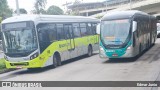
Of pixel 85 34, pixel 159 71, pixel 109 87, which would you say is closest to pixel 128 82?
pixel 109 87

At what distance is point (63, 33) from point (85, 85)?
9.04m

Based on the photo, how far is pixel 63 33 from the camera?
20.2m

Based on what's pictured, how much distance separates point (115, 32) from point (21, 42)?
552 cm

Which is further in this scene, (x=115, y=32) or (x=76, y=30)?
(x=76, y=30)

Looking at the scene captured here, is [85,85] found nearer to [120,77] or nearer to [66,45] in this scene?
[120,77]

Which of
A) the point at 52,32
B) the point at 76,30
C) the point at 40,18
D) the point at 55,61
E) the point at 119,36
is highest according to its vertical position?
the point at 40,18

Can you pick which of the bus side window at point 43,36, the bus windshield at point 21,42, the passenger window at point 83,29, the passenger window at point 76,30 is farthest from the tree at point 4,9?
the bus windshield at point 21,42

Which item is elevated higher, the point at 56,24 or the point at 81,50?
the point at 56,24

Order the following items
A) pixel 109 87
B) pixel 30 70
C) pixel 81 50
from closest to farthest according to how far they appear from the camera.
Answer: pixel 109 87 → pixel 30 70 → pixel 81 50

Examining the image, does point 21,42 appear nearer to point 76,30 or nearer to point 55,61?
point 55,61

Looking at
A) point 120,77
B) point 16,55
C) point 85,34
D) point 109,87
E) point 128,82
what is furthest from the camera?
point 85,34

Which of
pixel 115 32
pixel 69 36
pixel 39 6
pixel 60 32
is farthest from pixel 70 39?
pixel 39 6

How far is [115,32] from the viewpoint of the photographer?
18938 mm

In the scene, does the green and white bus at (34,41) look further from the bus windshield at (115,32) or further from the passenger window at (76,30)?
the bus windshield at (115,32)
